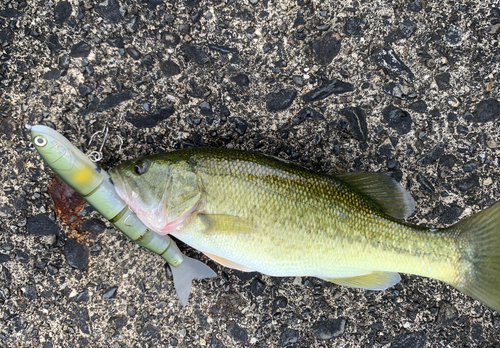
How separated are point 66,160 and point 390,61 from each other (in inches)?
87.6

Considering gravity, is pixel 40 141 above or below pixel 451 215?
above

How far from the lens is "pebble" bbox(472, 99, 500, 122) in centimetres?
236

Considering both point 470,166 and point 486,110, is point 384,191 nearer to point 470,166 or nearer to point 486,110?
point 470,166

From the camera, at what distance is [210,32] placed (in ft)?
7.39

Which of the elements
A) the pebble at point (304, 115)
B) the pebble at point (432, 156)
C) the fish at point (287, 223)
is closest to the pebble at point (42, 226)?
the fish at point (287, 223)

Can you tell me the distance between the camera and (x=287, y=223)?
2.03m

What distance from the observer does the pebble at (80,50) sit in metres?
2.21

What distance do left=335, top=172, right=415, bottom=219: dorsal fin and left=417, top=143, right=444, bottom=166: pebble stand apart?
41 cm

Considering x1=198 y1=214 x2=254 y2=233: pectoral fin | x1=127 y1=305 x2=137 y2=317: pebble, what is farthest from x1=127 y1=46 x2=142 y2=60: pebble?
x1=127 y1=305 x2=137 y2=317: pebble

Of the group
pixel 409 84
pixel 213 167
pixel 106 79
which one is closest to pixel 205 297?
pixel 213 167

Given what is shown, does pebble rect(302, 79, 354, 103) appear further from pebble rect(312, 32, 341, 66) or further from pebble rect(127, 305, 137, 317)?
pebble rect(127, 305, 137, 317)

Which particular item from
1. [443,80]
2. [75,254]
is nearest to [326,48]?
[443,80]

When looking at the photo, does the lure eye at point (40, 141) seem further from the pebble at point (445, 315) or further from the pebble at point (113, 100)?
the pebble at point (445, 315)

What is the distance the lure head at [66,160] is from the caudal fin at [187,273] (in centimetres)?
84
